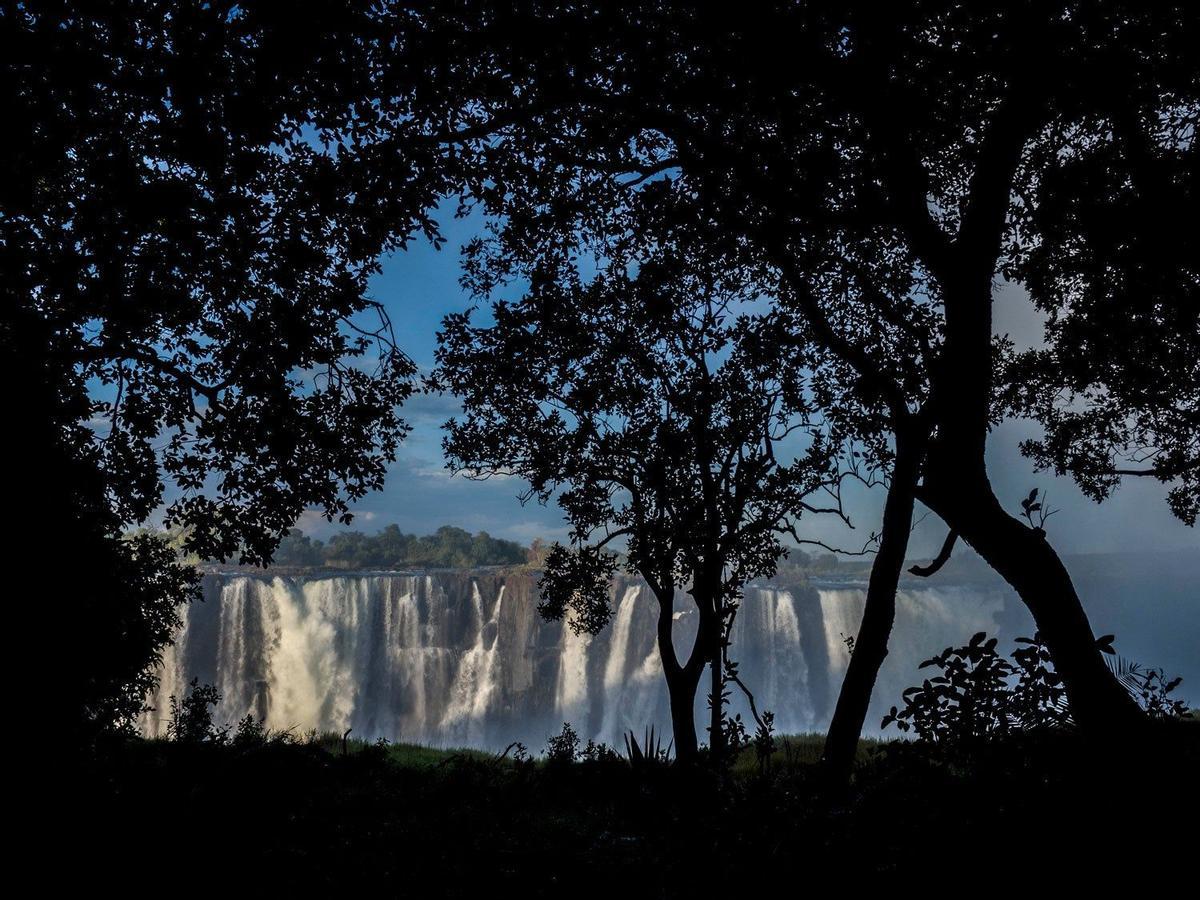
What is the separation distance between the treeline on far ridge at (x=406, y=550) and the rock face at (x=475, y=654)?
88953 mm

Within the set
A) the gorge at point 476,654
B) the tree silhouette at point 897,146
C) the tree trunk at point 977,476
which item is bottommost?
the gorge at point 476,654

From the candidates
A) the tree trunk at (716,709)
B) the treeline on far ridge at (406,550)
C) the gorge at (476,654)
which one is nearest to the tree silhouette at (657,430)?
the tree trunk at (716,709)

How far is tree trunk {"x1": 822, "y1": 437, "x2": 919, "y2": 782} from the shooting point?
6965mm

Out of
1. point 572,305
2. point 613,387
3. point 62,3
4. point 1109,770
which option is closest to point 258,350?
point 62,3

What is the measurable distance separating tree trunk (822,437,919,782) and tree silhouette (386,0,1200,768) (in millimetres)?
30

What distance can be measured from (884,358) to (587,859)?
7747 millimetres

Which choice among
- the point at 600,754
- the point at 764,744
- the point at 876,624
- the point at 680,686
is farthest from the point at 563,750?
the point at 876,624

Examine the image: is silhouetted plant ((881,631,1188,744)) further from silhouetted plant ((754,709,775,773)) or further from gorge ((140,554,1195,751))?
gorge ((140,554,1195,751))

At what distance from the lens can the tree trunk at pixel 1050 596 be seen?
486 centimetres

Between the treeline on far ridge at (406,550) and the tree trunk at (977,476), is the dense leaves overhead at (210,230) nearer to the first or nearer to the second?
the tree trunk at (977,476)

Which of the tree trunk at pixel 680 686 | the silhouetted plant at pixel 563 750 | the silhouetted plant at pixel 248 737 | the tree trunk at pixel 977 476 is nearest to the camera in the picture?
the tree trunk at pixel 977 476

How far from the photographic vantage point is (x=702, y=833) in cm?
473

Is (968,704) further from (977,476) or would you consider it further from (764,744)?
(764,744)

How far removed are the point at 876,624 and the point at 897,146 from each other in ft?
14.8
